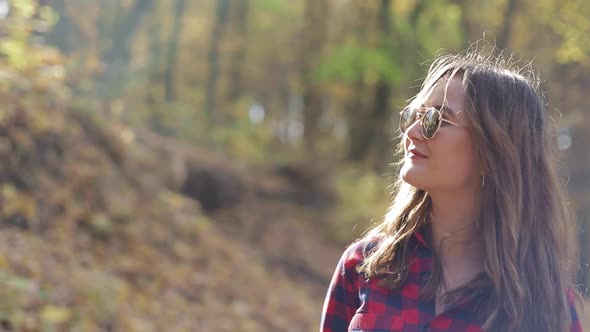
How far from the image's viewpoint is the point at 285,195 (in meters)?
15.5

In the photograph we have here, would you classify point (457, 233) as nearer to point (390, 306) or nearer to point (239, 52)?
point (390, 306)

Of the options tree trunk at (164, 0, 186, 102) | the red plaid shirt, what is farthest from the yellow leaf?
tree trunk at (164, 0, 186, 102)

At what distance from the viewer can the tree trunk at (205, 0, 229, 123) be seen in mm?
22281

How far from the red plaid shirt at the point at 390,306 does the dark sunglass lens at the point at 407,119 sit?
0.38 metres

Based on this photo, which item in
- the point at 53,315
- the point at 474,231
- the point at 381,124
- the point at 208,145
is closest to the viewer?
the point at 474,231

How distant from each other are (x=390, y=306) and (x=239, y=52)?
2187cm

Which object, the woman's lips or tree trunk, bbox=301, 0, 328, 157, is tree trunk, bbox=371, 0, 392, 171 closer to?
tree trunk, bbox=301, 0, 328, 157

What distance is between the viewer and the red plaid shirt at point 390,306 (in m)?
2.33

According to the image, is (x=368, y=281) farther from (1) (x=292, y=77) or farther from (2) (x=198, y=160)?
(1) (x=292, y=77)

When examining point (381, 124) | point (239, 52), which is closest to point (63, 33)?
point (381, 124)

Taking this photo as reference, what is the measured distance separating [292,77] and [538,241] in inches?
910

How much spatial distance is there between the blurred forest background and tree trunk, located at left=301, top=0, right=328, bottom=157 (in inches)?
2.6

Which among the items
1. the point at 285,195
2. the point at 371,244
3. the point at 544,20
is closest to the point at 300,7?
the point at 285,195

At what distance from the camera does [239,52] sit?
2375cm
